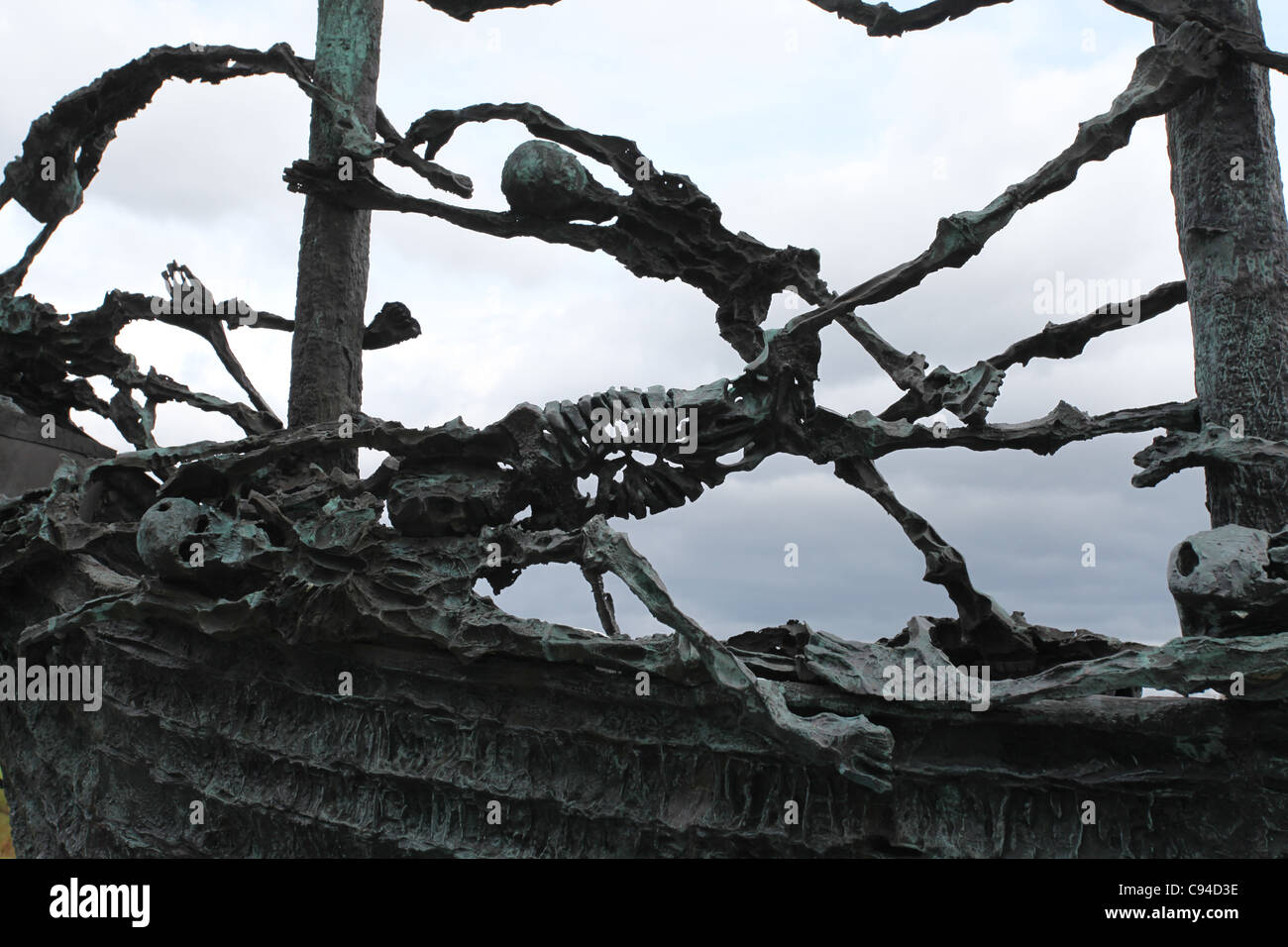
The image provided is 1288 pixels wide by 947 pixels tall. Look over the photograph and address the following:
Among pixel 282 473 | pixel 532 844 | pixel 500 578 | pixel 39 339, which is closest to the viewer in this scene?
pixel 532 844

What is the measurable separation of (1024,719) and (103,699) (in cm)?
269

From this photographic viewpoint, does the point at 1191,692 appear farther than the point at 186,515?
No

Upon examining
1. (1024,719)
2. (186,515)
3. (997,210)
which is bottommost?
(1024,719)

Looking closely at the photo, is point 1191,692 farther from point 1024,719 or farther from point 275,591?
point 275,591

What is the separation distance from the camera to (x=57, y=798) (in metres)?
3.68

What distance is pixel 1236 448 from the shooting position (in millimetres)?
3086

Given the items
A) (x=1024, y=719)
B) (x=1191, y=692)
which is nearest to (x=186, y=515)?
(x=1024, y=719)

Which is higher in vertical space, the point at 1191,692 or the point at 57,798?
the point at 1191,692

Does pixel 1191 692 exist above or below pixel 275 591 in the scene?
below

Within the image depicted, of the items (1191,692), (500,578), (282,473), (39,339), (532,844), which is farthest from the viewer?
(39,339)

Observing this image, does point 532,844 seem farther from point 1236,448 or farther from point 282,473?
point 1236,448

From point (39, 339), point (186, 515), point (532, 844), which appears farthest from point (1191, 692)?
point (39, 339)

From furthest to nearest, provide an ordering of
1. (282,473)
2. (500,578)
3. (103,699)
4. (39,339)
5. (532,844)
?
(39,339) → (282,473) → (103,699) → (500,578) → (532,844)

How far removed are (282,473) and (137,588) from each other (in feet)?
2.46
